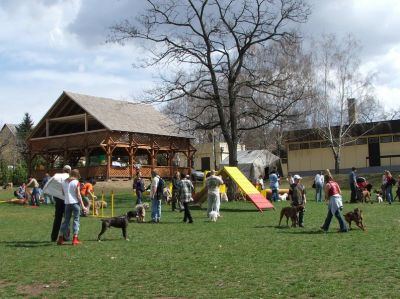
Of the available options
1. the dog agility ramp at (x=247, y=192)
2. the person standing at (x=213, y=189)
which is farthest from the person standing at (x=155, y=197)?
the dog agility ramp at (x=247, y=192)

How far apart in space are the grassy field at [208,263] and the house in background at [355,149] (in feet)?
100

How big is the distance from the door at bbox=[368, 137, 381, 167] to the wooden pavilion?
15607 mm

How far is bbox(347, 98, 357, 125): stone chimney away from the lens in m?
45.1

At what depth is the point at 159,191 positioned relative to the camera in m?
17.5

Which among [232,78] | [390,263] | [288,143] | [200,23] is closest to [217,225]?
[390,263]

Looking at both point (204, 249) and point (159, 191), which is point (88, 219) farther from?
point (204, 249)

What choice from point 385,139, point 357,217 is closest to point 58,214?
point 357,217

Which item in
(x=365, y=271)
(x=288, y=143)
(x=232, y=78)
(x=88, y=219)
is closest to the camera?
(x=365, y=271)

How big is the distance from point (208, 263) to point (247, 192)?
1258 centimetres

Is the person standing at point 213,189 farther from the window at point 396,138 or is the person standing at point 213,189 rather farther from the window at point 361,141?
the window at point 361,141

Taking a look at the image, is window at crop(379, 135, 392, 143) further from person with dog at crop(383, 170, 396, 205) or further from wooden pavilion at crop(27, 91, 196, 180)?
person with dog at crop(383, 170, 396, 205)

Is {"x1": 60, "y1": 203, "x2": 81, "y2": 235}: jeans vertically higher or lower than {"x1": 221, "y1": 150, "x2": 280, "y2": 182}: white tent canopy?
lower

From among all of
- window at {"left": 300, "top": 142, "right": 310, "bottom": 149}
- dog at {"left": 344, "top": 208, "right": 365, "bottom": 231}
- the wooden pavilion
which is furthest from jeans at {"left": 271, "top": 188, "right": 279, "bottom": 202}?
window at {"left": 300, "top": 142, "right": 310, "bottom": 149}

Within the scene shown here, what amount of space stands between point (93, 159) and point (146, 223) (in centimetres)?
3513
